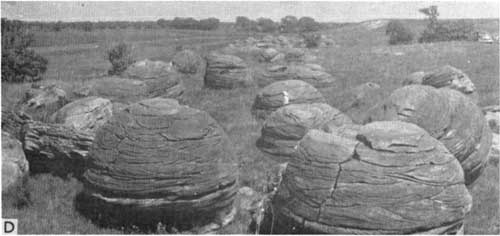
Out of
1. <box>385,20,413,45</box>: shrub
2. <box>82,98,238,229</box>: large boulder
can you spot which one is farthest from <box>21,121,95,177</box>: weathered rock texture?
<box>385,20,413,45</box>: shrub

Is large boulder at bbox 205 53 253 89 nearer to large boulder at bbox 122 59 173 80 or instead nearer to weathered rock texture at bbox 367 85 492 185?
large boulder at bbox 122 59 173 80

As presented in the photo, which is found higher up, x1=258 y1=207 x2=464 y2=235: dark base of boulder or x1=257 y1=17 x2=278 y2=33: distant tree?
x1=257 y1=17 x2=278 y2=33: distant tree

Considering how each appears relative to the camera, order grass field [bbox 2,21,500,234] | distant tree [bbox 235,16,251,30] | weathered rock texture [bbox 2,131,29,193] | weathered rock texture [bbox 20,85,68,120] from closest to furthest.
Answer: grass field [bbox 2,21,500,234]
weathered rock texture [bbox 2,131,29,193]
weathered rock texture [bbox 20,85,68,120]
distant tree [bbox 235,16,251,30]

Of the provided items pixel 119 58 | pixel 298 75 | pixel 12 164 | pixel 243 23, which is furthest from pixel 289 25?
pixel 12 164

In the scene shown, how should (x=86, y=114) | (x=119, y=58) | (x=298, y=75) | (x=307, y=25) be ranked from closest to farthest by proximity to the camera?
(x=86, y=114)
(x=298, y=75)
(x=119, y=58)
(x=307, y=25)

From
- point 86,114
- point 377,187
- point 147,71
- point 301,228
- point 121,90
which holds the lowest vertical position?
point 301,228

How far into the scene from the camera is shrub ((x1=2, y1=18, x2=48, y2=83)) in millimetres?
30672

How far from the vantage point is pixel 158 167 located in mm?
10883

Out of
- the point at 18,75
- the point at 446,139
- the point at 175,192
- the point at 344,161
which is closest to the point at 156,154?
the point at 175,192

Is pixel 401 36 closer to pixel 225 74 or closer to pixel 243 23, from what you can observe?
pixel 225 74

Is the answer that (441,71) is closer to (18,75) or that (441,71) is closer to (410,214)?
(410,214)

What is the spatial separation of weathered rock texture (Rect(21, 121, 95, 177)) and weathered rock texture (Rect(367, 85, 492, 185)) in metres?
8.47

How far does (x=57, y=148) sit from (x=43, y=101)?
8.95m

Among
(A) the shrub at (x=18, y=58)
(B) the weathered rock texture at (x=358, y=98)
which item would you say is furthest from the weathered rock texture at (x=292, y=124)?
(A) the shrub at (x=18, y=58)
